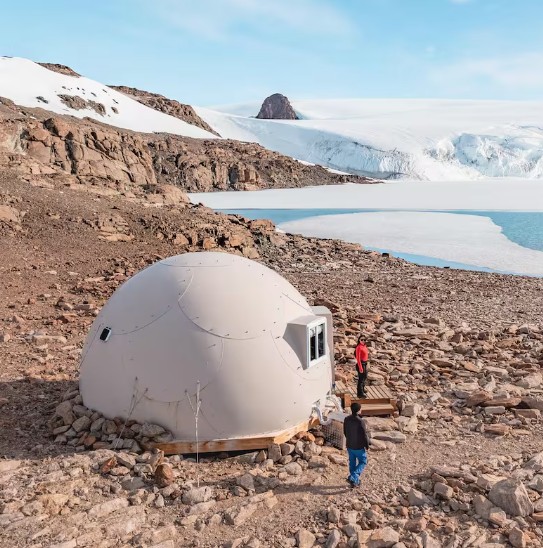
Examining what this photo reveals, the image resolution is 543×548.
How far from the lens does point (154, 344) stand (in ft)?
24.7

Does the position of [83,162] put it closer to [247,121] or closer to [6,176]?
[6,176]

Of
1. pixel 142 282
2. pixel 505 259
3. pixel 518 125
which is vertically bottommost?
pixel 505 259

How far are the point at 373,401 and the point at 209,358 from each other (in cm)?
336

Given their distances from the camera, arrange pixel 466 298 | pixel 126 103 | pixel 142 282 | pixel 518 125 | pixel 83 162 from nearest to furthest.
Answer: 1. pixel 142 282
2. pixel 466 298
3. pixel 83 162
4. pixel 126 103
5. pixel 518 125

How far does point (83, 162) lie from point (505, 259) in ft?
98.7

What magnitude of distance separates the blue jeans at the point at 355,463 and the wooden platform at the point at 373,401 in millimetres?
2127

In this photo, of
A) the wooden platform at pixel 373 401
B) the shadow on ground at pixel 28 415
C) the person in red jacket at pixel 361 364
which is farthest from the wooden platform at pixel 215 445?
the person in red jacket at pixel 361 364

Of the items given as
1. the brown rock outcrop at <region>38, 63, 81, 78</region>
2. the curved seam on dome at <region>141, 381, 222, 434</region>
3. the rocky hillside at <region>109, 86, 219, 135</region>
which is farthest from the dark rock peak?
the curved seam on dome at <region>141, 381, 222, 434</region>

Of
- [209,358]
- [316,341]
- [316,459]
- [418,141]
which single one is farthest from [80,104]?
[316,459]

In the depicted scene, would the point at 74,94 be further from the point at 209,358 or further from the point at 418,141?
the point at 209,358

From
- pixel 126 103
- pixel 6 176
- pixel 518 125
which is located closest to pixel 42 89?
pixel 126 103

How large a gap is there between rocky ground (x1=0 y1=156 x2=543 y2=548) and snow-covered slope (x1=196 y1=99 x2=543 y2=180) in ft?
332

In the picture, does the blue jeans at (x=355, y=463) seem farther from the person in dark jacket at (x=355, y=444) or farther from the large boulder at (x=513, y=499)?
the large boulder at (x=513, y=499)

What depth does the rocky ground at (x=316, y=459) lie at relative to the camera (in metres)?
6.07
